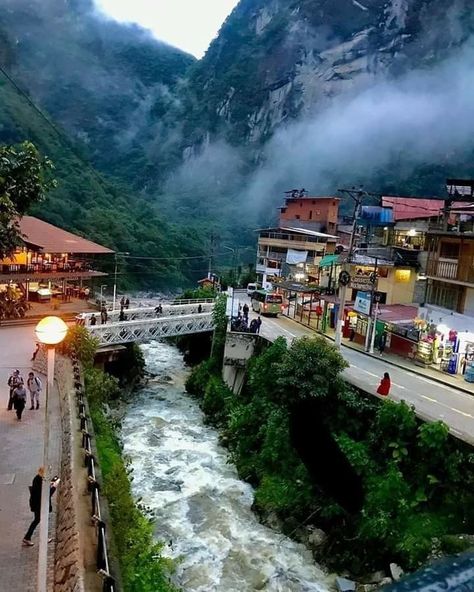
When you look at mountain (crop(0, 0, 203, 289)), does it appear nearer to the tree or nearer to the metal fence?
the tree

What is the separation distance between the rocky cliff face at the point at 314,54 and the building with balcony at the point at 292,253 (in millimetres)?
71607

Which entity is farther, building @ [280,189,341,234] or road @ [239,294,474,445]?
building @ [280,189,341,234]

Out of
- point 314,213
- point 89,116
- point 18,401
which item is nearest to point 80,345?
point 18,401

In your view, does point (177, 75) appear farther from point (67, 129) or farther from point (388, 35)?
point (388, 35)

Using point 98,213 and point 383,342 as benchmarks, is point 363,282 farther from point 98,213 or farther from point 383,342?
point 98,213

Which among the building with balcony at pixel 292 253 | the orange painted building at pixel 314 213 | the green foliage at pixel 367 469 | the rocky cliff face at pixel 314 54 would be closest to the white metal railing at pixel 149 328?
the green foliage at pixel 367 469

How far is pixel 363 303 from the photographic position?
27.3m

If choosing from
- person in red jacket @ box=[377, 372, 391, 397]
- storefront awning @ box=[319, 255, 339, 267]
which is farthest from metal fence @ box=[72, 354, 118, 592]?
storefront awning @ box=[319, 255, 339, 267]

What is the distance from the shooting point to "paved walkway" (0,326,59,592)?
29.2ft

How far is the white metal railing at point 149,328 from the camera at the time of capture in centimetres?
2809

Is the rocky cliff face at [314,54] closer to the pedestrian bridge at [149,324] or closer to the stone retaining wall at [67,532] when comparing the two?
the pedestrian bridge at [149,324]

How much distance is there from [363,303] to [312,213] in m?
37.1

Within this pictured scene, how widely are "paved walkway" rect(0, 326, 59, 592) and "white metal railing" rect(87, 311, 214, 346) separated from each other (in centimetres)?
619

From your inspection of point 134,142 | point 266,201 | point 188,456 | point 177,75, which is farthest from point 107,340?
point 177,75
